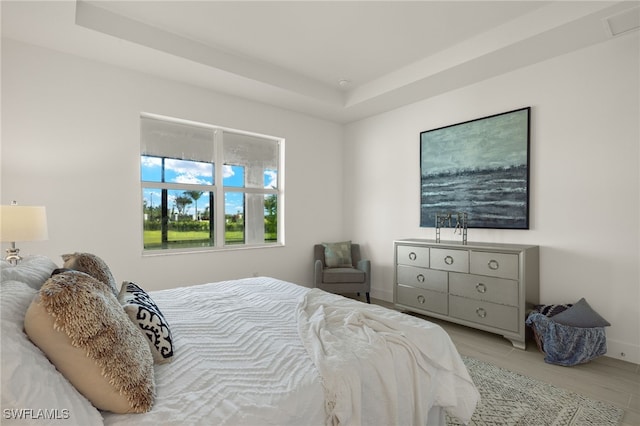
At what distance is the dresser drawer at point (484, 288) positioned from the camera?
9.71 ft

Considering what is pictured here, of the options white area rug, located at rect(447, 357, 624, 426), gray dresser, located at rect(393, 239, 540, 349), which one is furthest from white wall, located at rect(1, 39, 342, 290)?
white area rug, located at rect(447, 357, 624, 426)

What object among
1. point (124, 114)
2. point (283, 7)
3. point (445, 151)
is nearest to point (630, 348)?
point (445, 151)

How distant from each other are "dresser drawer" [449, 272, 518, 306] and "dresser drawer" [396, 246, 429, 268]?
33cm

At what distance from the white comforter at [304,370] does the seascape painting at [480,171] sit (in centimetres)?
222

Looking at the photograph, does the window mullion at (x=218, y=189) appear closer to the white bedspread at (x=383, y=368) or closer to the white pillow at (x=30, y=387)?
the white bedspread at (x=383, y=368)

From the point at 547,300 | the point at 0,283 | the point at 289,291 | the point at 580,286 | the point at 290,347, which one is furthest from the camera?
the point at 547,300

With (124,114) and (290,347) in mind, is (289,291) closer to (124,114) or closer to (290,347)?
(290,347)

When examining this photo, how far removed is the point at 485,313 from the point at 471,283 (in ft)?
0.98

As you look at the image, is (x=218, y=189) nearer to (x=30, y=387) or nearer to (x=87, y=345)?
(x=87, y=345)

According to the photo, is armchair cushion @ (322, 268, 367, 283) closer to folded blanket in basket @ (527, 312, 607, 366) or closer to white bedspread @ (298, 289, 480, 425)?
folded blanket in basket @ (527, 312, 607, 366)

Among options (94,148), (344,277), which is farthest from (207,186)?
(344,277)

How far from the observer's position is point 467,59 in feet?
10.3

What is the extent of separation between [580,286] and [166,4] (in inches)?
168

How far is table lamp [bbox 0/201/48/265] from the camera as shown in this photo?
2.12m
